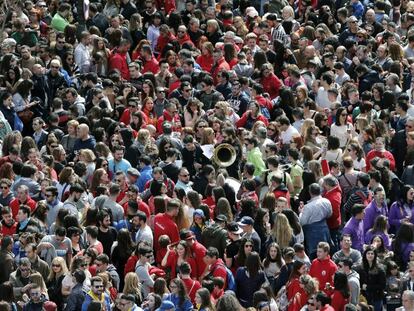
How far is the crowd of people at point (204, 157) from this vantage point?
Result: 2144 centimetres

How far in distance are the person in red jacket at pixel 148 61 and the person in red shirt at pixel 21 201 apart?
6.25 metres

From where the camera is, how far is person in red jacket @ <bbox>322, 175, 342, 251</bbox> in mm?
23422

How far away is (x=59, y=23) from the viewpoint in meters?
30.1

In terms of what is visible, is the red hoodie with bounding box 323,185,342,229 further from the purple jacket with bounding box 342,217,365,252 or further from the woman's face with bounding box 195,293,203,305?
the woman's face with bounding box 195,293,203,305

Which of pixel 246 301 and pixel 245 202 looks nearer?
pixel 246 301

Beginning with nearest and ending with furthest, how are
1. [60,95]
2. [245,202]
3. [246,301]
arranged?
[246,301]
[245,202]
[60,95]

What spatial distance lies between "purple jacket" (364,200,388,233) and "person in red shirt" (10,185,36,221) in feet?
14.7

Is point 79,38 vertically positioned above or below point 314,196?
below

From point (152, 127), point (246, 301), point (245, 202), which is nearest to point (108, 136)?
point (152, 127)

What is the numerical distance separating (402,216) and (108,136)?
15.2 ft

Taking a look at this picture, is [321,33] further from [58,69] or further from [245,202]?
[245,202]

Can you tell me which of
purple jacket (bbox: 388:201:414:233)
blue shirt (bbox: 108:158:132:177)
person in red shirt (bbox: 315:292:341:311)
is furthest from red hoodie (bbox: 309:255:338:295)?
blue shirt (bbox: 108:158:132:177)

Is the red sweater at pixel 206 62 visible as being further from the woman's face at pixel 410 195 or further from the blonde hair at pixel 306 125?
the woman's face at pixel 410 195

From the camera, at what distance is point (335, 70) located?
2866 centimetres
